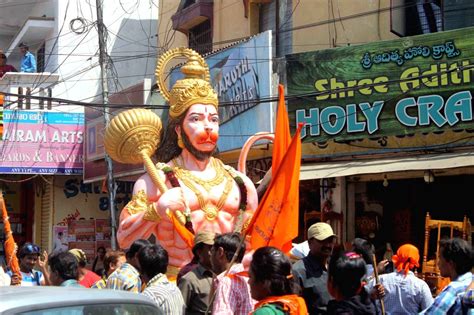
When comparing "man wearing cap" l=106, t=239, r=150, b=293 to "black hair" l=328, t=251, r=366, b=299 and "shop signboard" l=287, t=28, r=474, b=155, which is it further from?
"shop signboard" l=287, t=28, r=474, b=155

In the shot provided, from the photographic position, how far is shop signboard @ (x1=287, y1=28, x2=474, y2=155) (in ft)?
37.7

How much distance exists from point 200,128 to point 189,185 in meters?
0.60

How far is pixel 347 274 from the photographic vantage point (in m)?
4.56

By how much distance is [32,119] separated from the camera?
19828 millimetres

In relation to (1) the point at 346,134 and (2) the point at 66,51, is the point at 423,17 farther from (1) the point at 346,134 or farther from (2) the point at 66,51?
(2) the point at 66,51

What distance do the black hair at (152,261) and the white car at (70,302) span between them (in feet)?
3.30

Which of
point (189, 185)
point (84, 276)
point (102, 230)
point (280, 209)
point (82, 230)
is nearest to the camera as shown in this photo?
point (280, 209)

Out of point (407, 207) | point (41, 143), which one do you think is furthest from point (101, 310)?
point (41, 143)

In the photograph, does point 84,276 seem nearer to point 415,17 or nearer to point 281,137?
point 281,137

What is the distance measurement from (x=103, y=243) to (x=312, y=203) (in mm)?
8041

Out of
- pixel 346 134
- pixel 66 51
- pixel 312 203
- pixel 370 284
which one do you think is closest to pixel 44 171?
pixel 66 51

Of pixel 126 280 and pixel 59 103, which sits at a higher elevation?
pixel 59 103

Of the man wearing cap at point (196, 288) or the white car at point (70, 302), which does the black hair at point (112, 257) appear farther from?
the white car at point (70, 302)

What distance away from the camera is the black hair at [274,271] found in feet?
13.8
